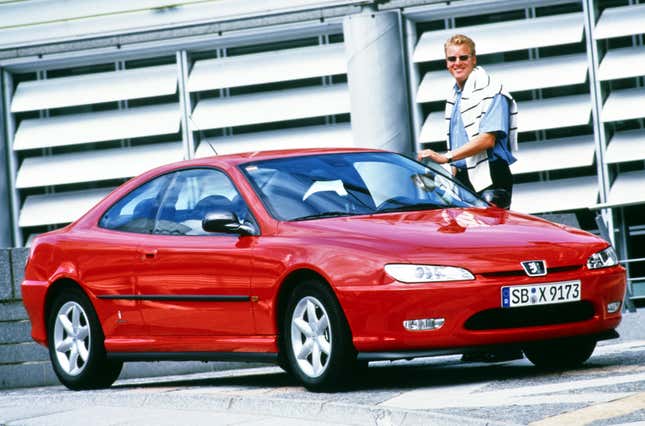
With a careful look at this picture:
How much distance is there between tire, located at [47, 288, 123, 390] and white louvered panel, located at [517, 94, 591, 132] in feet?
19.8

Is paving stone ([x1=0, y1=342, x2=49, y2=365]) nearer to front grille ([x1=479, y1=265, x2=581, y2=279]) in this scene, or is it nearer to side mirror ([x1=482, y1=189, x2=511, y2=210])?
side mirror ([x1=482, y1=189, x2=511, y2=210])

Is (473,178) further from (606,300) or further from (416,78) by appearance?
(416,78)

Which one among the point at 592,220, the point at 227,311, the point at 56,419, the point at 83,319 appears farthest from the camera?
the point at 592,220

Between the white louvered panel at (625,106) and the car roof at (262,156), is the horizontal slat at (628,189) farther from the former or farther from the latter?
the car roof at (262,156)

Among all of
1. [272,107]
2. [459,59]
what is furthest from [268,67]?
[459,59]

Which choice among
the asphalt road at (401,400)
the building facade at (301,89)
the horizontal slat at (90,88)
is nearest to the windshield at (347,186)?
the asphalt road at (401,400)

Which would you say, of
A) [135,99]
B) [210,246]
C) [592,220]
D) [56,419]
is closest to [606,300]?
[210,246]

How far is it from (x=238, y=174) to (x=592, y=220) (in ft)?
20.1

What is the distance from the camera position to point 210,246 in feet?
34.8

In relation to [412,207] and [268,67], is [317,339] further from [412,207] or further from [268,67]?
[268,67]

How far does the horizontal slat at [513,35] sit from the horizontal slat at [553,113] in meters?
0.52

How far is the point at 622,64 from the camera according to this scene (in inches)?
642

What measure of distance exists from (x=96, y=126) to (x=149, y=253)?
25.2 ft

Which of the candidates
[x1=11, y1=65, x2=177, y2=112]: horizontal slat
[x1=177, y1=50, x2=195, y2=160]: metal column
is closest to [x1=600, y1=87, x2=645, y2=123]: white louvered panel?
[x1=177, y1=50, x2=195, y2=160]: metal column
